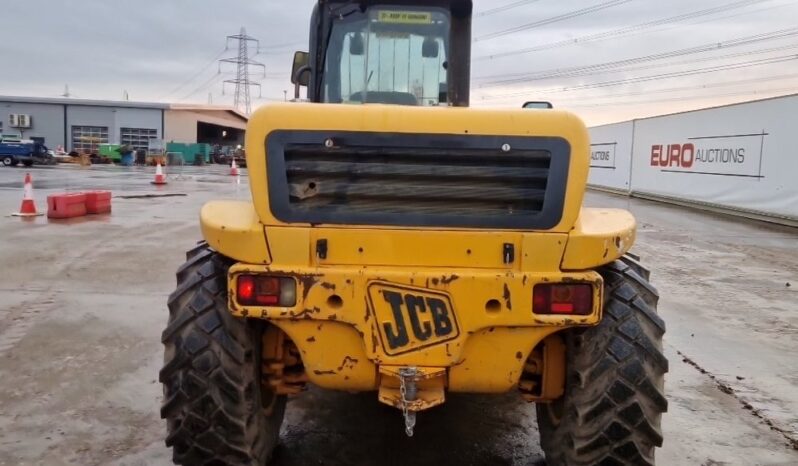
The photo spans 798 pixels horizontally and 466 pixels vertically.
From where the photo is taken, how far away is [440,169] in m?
2.84

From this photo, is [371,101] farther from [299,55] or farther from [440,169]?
[440,169]

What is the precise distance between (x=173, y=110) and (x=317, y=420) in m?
57.3

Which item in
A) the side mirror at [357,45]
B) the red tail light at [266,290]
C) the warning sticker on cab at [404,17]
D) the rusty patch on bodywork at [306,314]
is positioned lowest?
the rusty patch on bodywork at [306,314]

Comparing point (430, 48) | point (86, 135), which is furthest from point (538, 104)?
point (86, 135)

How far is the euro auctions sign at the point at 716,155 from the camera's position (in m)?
16.3

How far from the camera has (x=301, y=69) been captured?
4422 millimetres

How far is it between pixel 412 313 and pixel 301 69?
90.2 inches

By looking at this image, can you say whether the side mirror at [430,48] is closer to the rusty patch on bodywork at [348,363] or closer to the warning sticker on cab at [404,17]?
the warning sticker on cab at [404,17]

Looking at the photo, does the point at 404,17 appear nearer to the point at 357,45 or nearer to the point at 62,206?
the point at 357,45

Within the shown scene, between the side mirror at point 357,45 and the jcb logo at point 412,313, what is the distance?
215 centimetres

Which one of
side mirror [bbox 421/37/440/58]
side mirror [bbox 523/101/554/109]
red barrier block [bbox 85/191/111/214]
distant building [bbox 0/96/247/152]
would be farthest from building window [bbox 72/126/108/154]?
side mirror [bbox 523/101/554/109]

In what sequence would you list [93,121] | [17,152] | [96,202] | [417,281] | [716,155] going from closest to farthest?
[417,281]
[96,202]
[716,155]
[17,152]
[93,121]

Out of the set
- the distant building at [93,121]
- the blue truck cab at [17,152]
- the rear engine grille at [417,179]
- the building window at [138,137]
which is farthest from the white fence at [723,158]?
the building window at [138,137]

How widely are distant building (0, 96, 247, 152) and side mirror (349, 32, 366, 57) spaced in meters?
51.5
